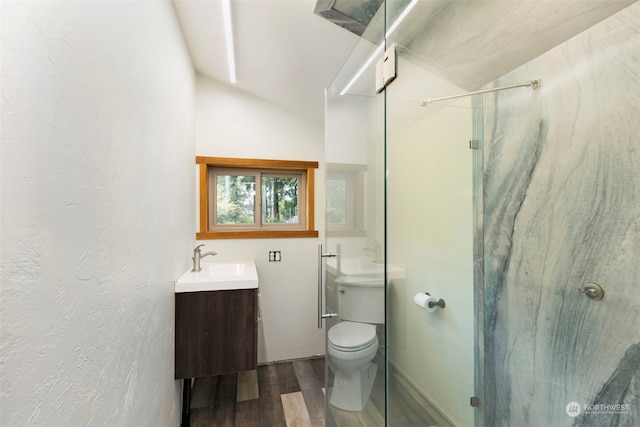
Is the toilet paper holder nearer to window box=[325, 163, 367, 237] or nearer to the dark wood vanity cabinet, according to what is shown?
window box=[325, 163, 367, 237]

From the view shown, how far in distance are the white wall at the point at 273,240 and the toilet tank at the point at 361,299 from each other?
996 mm

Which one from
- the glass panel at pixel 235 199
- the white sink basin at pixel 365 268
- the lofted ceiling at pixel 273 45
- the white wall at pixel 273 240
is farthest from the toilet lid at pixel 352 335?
the lofted ceiling at pixel 273 45

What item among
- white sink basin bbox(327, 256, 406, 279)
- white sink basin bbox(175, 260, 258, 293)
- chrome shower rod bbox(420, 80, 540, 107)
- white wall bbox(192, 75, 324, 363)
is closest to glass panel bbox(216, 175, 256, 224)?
white wall bbox(192, 75, 324, 363)

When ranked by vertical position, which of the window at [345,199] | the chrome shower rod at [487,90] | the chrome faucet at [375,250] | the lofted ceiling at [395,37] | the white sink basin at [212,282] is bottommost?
the white sink basin at [212,282]

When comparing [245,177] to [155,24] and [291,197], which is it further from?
[155,24]

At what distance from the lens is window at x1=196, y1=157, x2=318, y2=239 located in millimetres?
2594

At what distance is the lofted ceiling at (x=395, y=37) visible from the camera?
1093mm

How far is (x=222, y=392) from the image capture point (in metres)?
2.24

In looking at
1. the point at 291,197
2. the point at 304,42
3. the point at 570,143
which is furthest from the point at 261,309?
A: the point at 570,143

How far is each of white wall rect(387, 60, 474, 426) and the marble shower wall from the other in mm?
116

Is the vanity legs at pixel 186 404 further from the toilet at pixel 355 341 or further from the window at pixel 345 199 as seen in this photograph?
the window at pixel 345 199

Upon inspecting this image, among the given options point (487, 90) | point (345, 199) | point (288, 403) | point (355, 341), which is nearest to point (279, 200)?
point (345, 199)

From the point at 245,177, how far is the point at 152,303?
5.44 feet

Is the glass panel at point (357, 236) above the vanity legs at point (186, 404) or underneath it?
above
